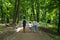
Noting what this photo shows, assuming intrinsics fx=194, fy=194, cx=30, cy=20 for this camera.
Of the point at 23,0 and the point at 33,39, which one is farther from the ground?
the point at 23,0

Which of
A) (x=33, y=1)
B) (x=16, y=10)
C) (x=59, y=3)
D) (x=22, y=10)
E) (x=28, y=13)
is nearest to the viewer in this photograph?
(x=59, y=3)

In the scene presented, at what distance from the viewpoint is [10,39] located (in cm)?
2019

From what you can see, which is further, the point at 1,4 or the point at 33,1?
the point at 33,1

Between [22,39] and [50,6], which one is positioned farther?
[50,6]

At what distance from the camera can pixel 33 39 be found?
20203 millimetres

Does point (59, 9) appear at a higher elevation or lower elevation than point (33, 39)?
higher

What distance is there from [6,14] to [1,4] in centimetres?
876

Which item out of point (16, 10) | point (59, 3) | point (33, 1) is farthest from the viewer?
point (33, 1)

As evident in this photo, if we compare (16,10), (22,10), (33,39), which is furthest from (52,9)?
(22,10)

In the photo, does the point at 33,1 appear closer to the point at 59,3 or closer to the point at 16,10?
the point at 16,10

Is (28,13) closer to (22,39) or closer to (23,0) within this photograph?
(23,0)

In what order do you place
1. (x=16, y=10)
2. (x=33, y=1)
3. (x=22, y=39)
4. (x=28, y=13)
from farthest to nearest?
(x=28, y=13) < (x=33, y=1) < (x=16, y=10) < (x=22, y=39)

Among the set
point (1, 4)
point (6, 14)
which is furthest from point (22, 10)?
point (1, 4)

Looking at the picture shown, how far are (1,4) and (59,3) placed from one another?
43.7 ft
